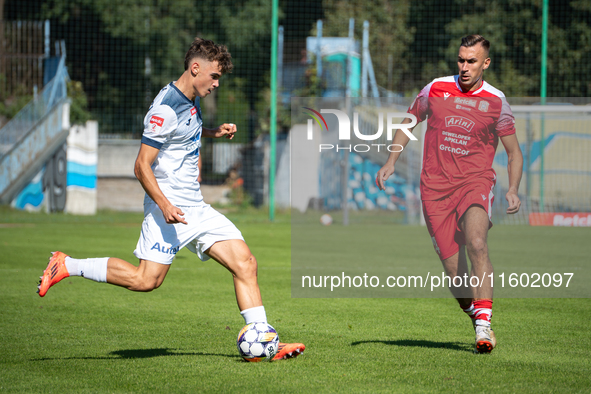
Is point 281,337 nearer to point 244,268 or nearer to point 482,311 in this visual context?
point 244,268

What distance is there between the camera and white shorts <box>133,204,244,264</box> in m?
4.74

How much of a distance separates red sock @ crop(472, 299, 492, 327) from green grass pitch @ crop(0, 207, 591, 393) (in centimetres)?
22

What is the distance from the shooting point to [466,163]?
539cm

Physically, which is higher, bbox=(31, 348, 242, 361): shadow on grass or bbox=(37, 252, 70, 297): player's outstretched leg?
bbox=(37, 252, 70, 297): player's outstretched leg

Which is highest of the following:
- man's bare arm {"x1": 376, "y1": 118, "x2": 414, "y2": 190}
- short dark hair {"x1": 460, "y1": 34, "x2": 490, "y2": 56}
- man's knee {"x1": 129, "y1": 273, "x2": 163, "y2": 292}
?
short dark hair {"x1": 460, "y1": 34, "x2": 490, "y2": 56}

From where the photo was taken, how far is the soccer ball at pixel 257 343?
4.63 metres

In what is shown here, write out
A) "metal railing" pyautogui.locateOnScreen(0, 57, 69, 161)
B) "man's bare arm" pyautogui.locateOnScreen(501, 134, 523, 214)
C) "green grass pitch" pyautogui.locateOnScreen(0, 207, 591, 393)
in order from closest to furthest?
"green grass pitch" pyautogui.locateOnScreen(0, 207, 591, 393), "man's bare arm" pyautogui.locateOnScreen(501, 134, 523, 214), "metal railing" pyautogui.locateOnScreen(0, 57, 69, 161)

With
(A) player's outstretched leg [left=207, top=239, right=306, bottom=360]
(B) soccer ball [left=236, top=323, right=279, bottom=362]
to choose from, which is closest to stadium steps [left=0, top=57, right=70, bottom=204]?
(A) player's outstretched leg [left=207, top=239, right=306, bottom=360]

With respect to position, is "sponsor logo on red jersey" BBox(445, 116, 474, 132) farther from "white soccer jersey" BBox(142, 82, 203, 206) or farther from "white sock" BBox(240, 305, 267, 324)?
"white sock" BBox(240, 305, 267, 324)

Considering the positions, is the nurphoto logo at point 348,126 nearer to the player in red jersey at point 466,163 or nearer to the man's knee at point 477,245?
the player in red jersey at point 466,163

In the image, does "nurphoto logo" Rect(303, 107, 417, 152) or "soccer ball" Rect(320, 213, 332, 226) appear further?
"soccer ball" Rect(320, 213, 332, 226)

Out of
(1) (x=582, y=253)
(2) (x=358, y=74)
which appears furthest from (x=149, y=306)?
(2) (x=358, y=74)

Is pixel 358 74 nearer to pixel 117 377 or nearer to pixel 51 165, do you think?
pixel 51 165

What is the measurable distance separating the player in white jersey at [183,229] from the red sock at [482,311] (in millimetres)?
1272
